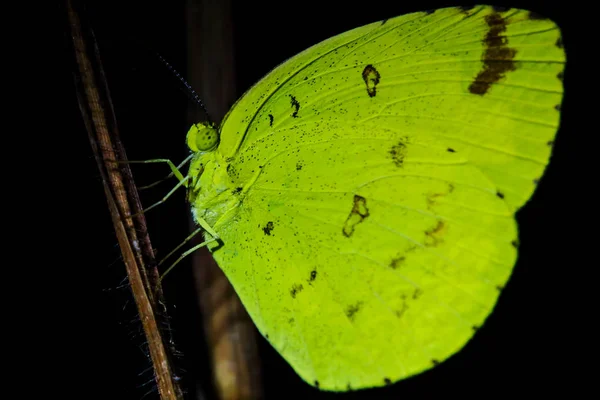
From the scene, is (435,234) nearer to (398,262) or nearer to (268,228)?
(398,262)

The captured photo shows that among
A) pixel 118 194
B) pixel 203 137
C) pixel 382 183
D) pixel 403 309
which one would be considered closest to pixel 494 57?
pixel 382 183

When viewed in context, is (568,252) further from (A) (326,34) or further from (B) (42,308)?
(B) (42,308)

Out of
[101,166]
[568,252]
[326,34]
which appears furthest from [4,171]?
[568,252]

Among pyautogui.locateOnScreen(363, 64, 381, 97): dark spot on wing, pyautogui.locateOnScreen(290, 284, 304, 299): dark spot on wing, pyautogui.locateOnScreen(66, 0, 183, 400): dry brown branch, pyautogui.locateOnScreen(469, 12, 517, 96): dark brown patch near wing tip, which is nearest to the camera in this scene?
pyautogui.locateOnScreen(66, 0, 183, 400): dry brown branch

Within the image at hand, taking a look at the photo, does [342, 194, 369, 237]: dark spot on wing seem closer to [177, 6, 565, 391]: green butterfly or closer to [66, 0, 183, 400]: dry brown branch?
[177, 6, 565, 391]: green butterfly

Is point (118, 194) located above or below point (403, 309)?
above

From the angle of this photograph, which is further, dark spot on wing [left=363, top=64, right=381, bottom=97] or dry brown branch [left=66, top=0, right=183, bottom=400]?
dark spot on wing [left=363, top=64, right=381, bottom=97]

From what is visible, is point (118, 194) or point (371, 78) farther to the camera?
point (371, 78)

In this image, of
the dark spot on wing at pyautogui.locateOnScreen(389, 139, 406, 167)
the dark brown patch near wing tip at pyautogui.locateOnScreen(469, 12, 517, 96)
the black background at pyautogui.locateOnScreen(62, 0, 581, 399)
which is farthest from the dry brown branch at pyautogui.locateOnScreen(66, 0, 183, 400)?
the dark brown patch near wing tip at pyautogui.locateOnScreen(469, 12, 517, 96)
